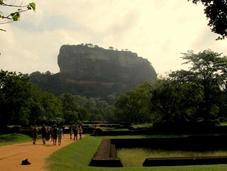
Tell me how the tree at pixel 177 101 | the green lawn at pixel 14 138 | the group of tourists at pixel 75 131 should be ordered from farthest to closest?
the tree at pixel 177 101 → the group of tourists at pixel 75 131 → the green lawn at pixel 14 138

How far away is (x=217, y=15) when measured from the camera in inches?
747

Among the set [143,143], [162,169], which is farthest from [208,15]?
[143,143]

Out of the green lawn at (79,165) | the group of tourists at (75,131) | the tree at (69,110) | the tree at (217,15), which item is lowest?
the green lawn at (79,165)

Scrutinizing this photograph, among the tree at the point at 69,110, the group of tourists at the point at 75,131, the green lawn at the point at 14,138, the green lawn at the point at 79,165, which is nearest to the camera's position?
the green lawn at the point at 79,165

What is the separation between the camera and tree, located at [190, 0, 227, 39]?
61.1ft

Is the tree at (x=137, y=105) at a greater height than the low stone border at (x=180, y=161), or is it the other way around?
the tree at (x=137, y=105)

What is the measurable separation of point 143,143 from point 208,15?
29.9 meters

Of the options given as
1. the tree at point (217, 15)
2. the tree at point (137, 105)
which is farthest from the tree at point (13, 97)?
the tree at point (217, 15)

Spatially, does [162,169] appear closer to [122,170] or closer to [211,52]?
[122,170]

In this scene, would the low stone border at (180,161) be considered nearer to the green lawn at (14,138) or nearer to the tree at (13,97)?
the green lawn at (14,138)

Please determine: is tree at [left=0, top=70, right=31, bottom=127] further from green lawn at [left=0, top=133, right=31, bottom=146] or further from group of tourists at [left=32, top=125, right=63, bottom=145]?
group of tourists at [left=32, top=125, right=63, bottom=145]

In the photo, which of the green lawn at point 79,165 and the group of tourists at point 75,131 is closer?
the green lawn at point 79,165

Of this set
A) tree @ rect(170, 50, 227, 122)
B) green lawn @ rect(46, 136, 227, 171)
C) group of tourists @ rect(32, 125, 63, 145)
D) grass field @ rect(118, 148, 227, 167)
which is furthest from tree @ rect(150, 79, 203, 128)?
green lawn @ rect(46, 136, 227, 171)

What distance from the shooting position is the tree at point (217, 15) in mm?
18625
